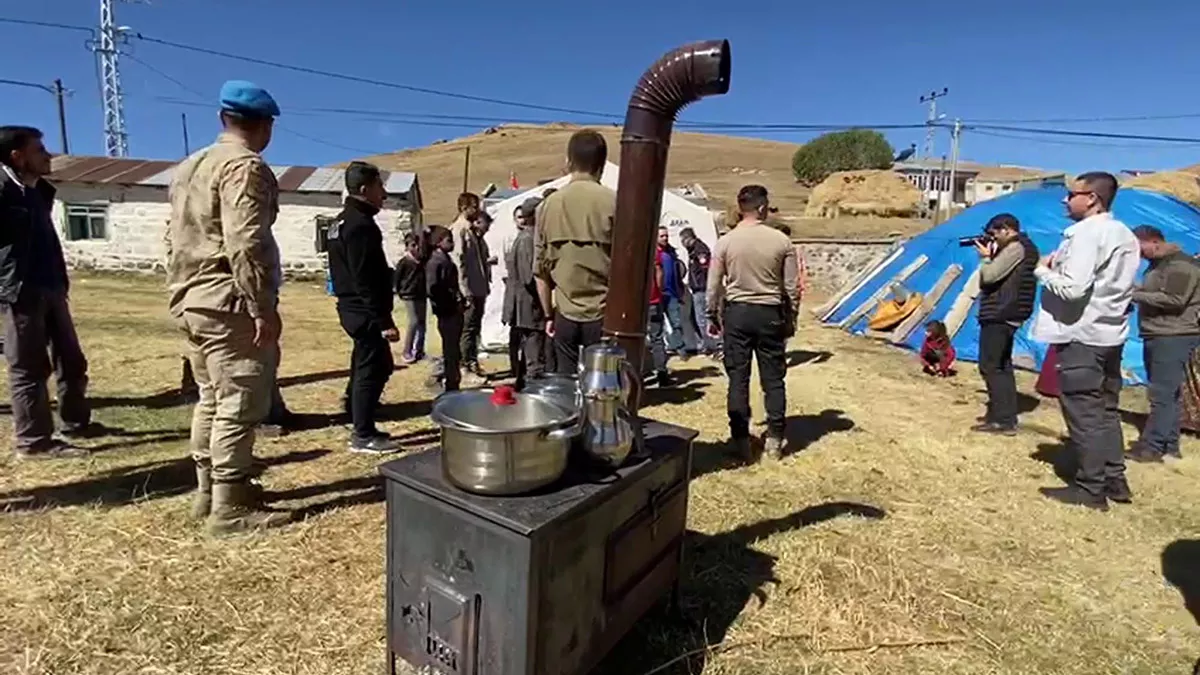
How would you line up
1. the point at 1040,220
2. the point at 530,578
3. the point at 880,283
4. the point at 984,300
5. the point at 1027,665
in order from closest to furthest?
the point at 530,578 < the point at 1027,665 < the point at 984,300 < the point at 1040,220 < the point at 880,283

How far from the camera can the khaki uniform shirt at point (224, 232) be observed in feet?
10.2

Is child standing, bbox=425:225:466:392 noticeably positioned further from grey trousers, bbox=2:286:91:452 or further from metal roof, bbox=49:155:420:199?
metal roof, bbox=49:155:420:199

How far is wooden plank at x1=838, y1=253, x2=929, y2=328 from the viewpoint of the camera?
11.1 m

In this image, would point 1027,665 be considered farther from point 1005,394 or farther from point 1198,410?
point 1198,410

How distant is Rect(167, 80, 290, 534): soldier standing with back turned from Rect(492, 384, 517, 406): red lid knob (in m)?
1.61

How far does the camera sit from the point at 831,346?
10.4 m

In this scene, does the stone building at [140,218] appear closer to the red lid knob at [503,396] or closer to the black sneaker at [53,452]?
the black sneaker at [53,452]

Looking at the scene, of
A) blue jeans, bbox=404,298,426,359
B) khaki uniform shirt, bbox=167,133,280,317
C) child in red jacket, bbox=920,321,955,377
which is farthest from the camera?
child in red jacket, bbox=920,321,955,377

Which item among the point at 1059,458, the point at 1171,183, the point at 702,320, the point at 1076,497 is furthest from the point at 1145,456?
the point at 1171,183

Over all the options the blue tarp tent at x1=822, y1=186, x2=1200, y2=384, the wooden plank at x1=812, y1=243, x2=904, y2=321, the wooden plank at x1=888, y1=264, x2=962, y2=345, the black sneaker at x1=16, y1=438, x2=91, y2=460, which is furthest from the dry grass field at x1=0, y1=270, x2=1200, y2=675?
the wooden plank at x1=812, y1=243, x2=904, y2=321

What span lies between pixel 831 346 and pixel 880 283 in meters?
2.28

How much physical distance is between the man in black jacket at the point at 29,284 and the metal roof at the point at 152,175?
45.6 ft

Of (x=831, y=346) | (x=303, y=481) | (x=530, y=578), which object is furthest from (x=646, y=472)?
(x=831, y=346)

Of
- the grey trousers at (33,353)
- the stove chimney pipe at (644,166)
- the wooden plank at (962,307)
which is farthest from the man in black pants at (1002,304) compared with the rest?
the grey trousers at (33,353)
